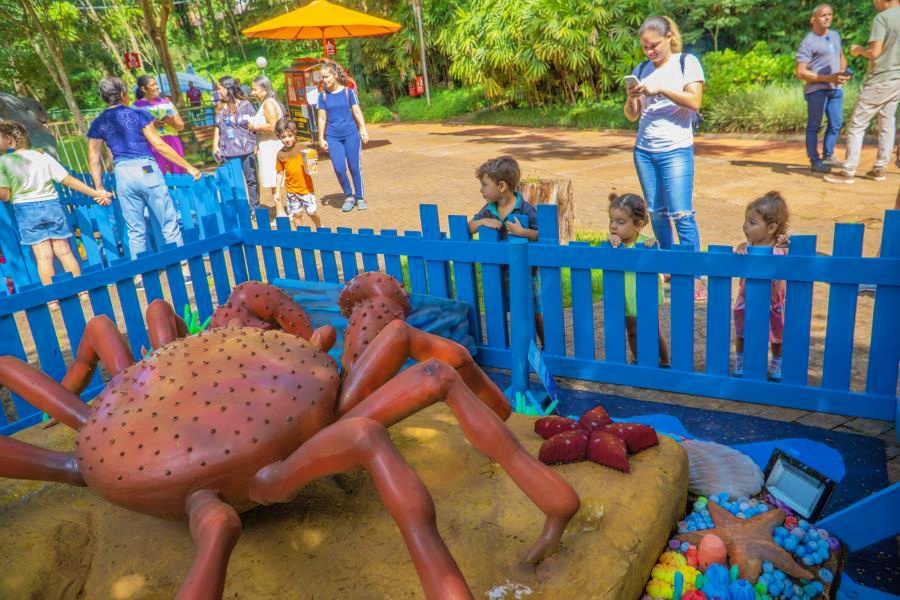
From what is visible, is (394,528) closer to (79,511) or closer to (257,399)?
(257,399)

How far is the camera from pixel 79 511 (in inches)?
89.3

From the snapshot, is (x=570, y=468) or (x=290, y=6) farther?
(x=290, y=6)

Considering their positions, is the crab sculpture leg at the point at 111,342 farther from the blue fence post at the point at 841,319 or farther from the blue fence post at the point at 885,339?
the blue fence post at the point at 885,339

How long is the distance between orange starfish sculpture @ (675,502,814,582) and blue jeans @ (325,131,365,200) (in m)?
7.27

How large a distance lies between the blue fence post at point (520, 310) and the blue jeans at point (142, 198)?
3.75 metres

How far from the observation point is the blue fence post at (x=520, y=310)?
11.6 feet

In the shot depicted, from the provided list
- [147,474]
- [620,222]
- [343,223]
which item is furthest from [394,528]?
[343,223]

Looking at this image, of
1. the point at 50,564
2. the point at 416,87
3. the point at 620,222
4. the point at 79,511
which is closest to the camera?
the point at 50,564

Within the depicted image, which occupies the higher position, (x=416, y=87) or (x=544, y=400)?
(x=416, y=87)

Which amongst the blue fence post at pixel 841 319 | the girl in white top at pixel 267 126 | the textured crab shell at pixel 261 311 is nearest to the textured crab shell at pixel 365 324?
the textured crab shell at pixel 261 311

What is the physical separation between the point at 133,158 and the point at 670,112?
4.61 meters

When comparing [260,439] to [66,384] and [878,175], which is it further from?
[878,175]

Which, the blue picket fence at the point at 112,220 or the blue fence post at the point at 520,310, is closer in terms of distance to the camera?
the blue fence post at the point at 520,310

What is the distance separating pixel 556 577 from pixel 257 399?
0.93 metres
